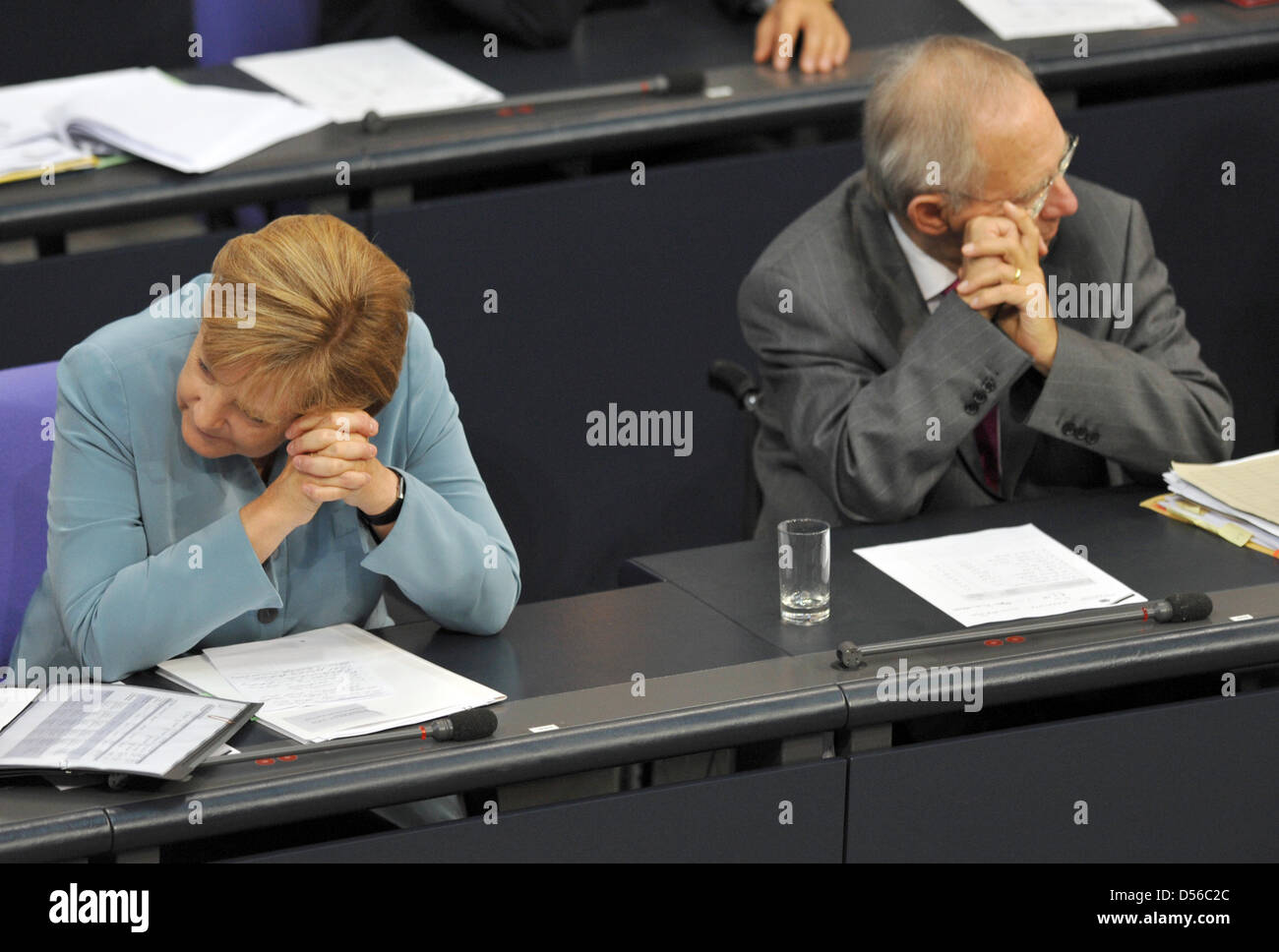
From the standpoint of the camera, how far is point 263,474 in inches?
95.7

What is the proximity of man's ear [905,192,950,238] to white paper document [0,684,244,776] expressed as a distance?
1256mm

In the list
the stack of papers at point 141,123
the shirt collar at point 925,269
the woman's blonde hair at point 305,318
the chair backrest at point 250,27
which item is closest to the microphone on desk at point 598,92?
the stack of papers at point 141,123

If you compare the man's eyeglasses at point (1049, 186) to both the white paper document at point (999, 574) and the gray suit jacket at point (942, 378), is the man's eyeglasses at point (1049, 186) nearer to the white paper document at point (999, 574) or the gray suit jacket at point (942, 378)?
the gray suit jacket at point (942, 378)

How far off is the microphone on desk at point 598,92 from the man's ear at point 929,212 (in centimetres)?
92

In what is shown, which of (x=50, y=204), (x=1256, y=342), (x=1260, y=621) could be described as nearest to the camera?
(x=1260, y=621)

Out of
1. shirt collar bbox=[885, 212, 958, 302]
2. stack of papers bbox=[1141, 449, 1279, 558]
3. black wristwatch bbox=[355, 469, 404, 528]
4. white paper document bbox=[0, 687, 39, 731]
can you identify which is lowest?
white paper document bbox=[0, 687, 39, 731]

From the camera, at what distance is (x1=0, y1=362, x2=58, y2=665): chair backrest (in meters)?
2.47

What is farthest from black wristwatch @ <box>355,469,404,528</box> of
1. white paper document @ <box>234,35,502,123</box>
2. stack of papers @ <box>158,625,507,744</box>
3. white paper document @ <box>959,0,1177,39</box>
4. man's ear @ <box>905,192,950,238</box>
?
white paper document @ <box>959,0,1177,39</box>

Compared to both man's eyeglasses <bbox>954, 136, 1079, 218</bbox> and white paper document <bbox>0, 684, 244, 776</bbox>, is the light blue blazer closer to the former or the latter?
white paper document <bbox>0, 684, 244, 776</bbox>

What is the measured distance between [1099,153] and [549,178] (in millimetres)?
1097

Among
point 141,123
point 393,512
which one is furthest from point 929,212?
point 141,123

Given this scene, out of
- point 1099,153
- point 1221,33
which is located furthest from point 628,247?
point 1221,33
